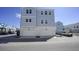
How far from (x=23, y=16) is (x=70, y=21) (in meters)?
3.22

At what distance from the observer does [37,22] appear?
995cm

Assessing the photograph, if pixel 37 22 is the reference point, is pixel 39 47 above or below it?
below

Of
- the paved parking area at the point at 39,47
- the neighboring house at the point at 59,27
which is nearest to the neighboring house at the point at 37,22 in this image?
the neighboring house at the point at 59,27

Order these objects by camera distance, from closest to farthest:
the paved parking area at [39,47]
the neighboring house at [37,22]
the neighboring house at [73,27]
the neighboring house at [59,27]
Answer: the paved parking area at [39,47], the neighboring house at [59,27], the neighboring house at [73,27], the neighboring house at [37,22]

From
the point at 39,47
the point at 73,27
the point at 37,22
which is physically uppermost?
the point at 37,22

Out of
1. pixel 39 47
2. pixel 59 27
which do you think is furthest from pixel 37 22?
pixel 39 47

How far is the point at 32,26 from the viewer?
9.69m

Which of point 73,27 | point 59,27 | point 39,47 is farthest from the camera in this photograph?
point 59,27

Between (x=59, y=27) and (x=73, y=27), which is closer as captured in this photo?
(x=73, y=27)

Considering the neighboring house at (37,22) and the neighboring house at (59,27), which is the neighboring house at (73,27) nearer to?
the neighboring house at (59,27)

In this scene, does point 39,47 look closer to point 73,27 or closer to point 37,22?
point 73,27

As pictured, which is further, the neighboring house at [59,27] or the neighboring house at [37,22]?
the neighboring house at [37,22]

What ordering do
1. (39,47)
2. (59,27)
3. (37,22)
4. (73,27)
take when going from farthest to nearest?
(37,22), (59,27), (73,27), (39,47)

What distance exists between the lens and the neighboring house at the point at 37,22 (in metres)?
9.45
